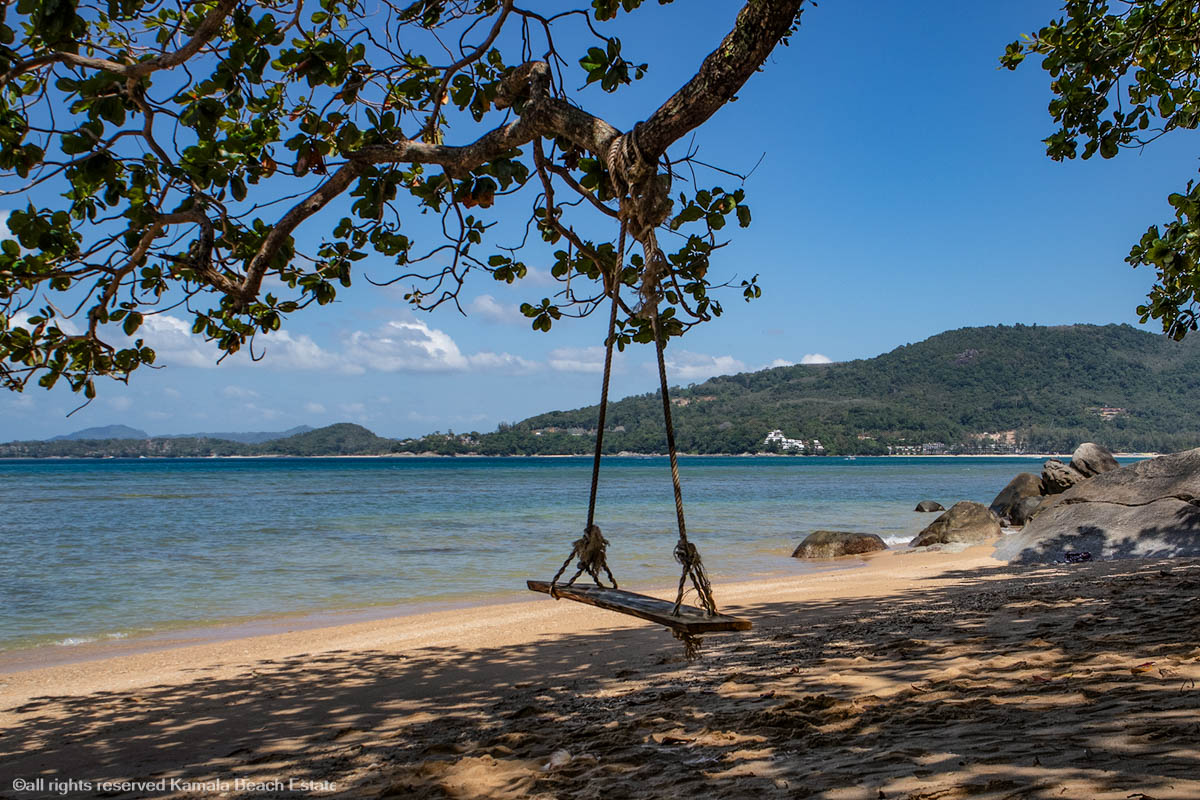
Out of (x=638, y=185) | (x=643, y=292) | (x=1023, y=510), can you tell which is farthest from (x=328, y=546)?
(x=638, y=185)

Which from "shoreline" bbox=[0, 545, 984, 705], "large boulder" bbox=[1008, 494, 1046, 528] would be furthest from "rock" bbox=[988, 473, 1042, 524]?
"shoreline" bbox=[0, 545, 984, 705]

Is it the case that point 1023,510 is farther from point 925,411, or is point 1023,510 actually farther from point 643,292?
point 925,411

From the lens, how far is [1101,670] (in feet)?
11.8

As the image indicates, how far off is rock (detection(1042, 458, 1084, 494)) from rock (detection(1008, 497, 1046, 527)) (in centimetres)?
39

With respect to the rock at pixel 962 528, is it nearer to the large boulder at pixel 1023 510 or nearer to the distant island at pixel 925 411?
the large boulder at pixel 1023 510

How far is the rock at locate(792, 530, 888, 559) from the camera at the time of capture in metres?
14.9

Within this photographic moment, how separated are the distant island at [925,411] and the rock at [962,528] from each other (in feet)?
254

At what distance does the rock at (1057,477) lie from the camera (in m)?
17.3

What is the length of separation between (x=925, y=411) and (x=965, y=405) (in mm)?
4840

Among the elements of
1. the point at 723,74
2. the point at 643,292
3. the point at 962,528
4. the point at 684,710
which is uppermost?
the point at 723,74

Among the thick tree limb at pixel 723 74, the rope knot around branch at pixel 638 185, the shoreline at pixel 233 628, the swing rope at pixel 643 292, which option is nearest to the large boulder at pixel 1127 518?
the shoreline at pixel 233 628

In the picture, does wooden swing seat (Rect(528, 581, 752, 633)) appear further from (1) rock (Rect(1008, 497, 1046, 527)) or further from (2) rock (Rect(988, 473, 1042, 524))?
(2) rock (Rect(988, 473, 1042, 524))

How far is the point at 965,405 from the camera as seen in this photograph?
99.4 metres

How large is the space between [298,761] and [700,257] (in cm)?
348
